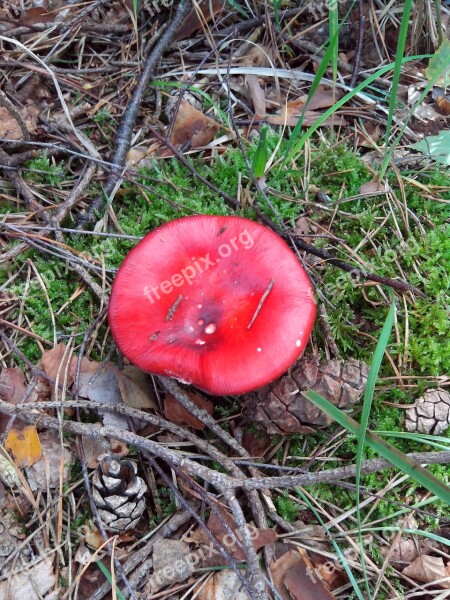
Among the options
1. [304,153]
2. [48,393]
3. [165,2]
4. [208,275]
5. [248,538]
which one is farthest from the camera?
[165,2]

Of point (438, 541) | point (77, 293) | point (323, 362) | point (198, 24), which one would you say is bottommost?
point (438, 541)

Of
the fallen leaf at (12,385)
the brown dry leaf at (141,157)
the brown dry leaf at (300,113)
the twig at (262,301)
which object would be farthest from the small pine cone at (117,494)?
the brown dry leaf at (300,113)

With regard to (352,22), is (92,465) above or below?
below

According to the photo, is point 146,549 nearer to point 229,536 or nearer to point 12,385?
point 229,536

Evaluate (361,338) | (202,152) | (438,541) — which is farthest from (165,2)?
(438,541)

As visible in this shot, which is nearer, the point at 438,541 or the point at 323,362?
the point at 438,541

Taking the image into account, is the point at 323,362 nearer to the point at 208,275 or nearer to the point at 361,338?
the point at 361,338

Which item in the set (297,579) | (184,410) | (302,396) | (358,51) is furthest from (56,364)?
(358,51)
